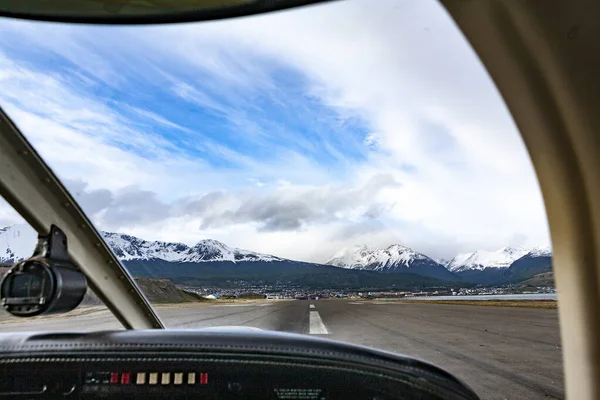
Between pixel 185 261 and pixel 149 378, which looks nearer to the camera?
pixel 149 378

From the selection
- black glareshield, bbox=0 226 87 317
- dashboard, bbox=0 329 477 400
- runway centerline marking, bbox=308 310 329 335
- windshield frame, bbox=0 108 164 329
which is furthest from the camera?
runway centerline marking, bbox=308 310 329 335

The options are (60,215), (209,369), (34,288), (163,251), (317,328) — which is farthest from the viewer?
(317,328)

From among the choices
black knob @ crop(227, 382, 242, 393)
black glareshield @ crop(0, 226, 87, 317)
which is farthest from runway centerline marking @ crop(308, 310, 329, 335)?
black knob @ crop(227, 382, 242, 393)

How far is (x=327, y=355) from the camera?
0.92 m

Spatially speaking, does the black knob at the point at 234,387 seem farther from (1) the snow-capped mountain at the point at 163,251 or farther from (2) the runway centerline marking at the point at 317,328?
(2) the runway centerline marking at the point at 317,328

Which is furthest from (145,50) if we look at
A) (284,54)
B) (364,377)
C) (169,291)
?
(364,377)

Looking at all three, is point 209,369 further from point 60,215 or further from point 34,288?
point 60,215

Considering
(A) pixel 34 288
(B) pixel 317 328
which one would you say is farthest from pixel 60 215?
(B) pixel 317 328

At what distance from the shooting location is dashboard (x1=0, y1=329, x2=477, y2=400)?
0.91 m

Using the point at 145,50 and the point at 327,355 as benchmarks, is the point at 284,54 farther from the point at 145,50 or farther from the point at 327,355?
the point at 327,355

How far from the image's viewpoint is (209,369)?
3.26 ft

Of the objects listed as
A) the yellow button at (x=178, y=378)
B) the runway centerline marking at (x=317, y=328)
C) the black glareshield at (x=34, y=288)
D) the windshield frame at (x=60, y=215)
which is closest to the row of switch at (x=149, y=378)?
the yellow button at (x=178, y=378)

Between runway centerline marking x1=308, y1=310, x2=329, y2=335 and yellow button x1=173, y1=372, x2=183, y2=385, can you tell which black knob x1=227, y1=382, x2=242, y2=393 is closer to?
yellow button x1=173, y1=372, x2=183, y2=385

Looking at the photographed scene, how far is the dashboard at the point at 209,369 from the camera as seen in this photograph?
913 millimetres
